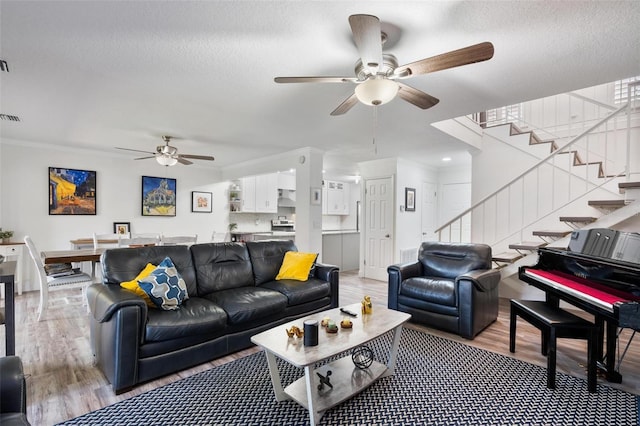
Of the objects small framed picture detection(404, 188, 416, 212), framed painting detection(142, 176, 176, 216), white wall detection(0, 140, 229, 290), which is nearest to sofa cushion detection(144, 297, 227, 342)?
white wall detection(0, 140, 229, 290)

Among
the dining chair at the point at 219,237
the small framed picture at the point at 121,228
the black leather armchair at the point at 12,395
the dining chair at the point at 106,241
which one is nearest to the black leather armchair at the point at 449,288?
the black leather armchair at the point at 12,395

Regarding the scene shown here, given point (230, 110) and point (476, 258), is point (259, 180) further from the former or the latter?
point (476, 258)

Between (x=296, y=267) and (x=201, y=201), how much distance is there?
420 cm

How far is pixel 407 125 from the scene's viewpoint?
390 cm

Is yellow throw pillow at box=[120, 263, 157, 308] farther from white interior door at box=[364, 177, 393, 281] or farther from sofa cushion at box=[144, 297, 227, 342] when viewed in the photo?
white interior door at box=[364, 177, 393, 281]

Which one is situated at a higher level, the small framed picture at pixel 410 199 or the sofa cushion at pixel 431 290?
the small framed picture at pixel 410 199

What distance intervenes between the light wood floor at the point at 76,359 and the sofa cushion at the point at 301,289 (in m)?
0.62

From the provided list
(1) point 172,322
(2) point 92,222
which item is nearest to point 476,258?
(1) point 172,322

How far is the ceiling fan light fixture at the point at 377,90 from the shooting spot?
1.92 meters

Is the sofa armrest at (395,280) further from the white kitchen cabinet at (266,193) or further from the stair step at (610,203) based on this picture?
the white kitchen cabinet at (266,193)

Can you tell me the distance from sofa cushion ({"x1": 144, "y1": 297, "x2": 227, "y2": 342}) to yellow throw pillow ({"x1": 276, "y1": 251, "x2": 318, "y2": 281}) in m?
1.06

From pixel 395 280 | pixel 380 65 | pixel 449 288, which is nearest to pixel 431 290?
pixel 449 288

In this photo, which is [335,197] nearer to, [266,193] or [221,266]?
[266,193]

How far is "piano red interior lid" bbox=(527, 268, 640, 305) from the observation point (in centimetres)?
197
